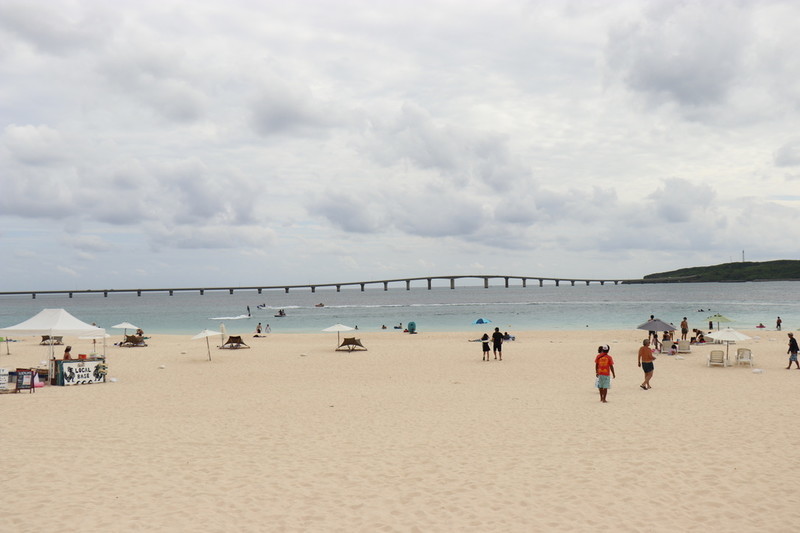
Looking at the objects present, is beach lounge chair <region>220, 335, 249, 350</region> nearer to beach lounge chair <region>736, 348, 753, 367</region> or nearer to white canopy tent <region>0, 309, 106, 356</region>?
white canopy tent <region>0, 309, 106, 356</region>

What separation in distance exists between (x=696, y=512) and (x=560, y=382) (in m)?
10.6

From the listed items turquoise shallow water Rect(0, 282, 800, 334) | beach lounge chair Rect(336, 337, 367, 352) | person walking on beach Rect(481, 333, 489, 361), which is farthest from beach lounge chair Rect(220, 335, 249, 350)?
turquoise shallow water Rect(0, 282, 800, 334)

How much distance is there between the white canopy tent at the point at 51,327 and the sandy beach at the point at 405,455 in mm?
1984

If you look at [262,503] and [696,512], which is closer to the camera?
[696,512]

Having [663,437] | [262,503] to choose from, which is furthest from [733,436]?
[262,503]

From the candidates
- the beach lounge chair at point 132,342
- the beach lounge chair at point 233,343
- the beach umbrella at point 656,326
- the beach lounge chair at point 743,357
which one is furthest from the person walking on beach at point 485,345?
the beach lounge chair at point 132,342

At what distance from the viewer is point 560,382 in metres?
17.3

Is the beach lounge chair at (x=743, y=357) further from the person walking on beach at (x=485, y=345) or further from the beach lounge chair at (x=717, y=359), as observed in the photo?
the person walking on beach at (x=485, y=345)

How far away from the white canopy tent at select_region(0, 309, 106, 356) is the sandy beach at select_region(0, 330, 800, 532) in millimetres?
1984

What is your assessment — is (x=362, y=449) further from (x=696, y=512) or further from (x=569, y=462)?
(x=696, y=512)

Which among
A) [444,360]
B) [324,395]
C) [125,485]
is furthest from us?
[444,360]

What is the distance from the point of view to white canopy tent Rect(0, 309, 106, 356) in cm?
1653

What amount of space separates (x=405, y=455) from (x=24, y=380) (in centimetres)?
1263

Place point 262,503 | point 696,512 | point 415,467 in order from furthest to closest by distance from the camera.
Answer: point 415,467 → point 262,503 → point 696,512
